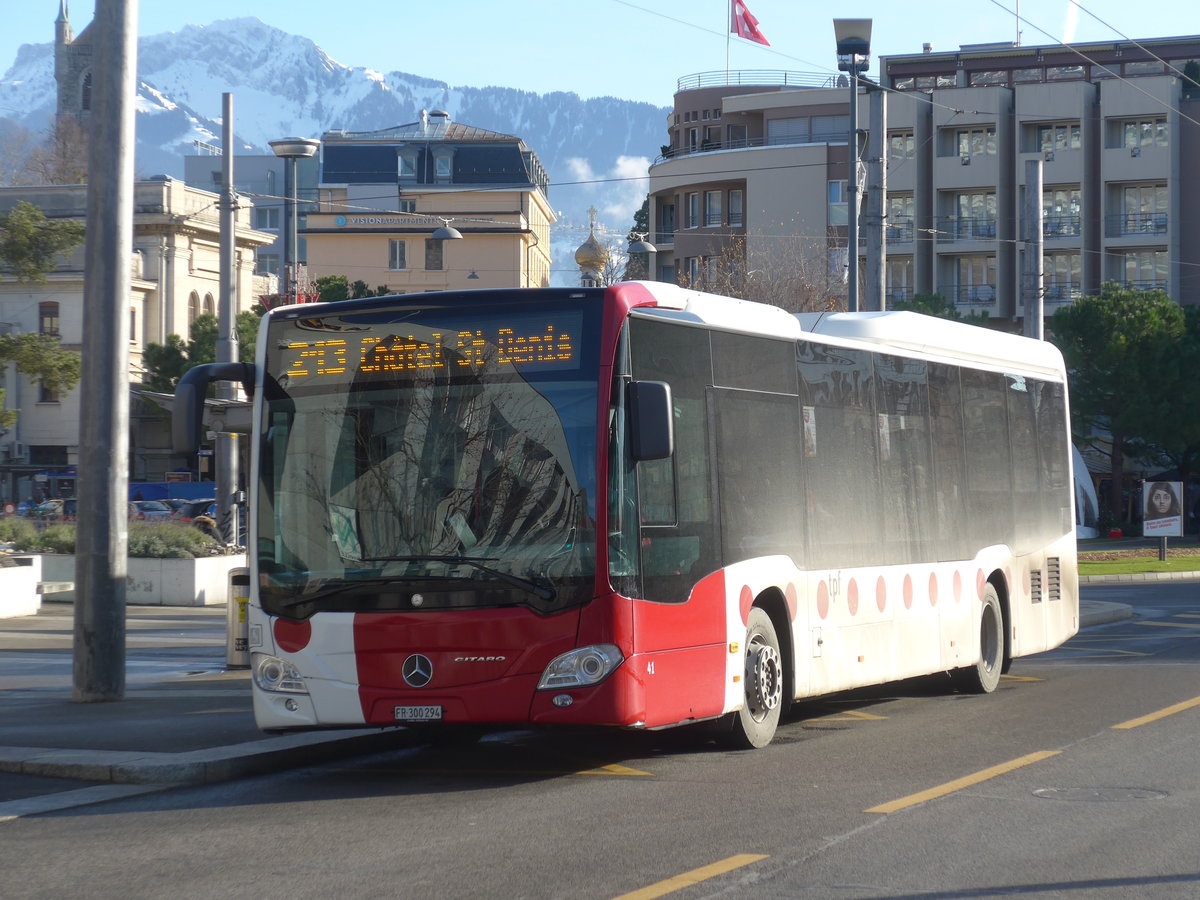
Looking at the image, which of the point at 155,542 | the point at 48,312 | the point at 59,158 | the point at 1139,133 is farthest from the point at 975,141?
the point at 59,158

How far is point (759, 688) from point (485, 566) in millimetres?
2340

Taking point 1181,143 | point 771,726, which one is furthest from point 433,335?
point 1181,143

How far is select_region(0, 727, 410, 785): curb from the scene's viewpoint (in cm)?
966

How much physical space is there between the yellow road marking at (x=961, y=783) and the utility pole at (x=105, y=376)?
7.17 meters

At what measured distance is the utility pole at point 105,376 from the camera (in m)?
13.3

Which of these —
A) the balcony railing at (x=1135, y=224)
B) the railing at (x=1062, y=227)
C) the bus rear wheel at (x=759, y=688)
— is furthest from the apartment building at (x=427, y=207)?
the bus rear wheel at (x=759, y=688)

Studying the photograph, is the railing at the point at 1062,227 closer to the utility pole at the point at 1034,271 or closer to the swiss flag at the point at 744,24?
the swiss flag at the point at 744,24

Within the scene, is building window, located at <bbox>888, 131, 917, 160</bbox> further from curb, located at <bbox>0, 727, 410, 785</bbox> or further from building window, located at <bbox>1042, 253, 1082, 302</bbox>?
curb, located at <bbox>0, 727, 410, 785</bbox>

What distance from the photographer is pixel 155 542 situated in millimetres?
27000

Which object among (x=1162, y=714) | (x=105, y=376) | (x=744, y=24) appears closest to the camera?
(x=1162, y=714)

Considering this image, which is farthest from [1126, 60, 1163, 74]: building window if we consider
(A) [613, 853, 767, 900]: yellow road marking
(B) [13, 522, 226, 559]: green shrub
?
(A) [613, 853, 767, 900]: yellow road marking

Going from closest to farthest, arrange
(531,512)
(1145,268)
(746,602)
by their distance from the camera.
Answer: (531,512)
(746,602)
(1145,268)

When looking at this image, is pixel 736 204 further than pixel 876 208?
Yes

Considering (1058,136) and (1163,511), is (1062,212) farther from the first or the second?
(1163,511)
